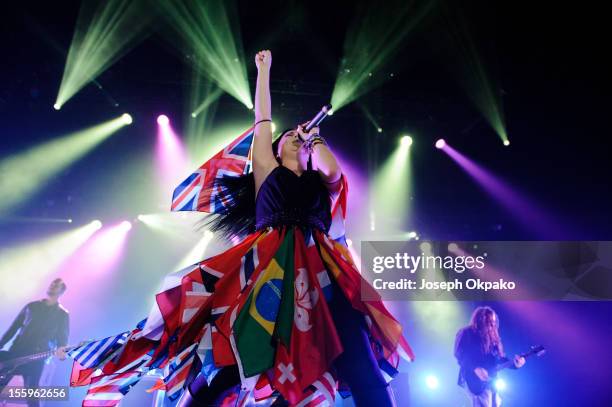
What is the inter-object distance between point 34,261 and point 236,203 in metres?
6.58

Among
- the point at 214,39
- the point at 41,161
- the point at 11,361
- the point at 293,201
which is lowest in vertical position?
the point at 11,361

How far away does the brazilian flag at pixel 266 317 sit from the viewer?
1375 millimetres

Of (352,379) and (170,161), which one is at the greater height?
(170,161)

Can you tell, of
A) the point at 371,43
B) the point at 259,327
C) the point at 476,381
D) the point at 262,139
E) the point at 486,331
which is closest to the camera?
the point at 259,327

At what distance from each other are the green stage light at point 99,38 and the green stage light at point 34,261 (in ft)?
6.75

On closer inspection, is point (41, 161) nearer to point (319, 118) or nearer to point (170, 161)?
point (170, 161)

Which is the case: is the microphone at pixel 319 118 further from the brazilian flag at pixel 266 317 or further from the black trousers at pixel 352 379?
the black trousers at pixel 352 379

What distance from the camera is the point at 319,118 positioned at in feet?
5.71

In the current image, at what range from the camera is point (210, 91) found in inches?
273

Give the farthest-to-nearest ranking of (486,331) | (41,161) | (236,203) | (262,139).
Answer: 1. (41,161)
2. (486,331)
3. (236,203)
4. (262,139)

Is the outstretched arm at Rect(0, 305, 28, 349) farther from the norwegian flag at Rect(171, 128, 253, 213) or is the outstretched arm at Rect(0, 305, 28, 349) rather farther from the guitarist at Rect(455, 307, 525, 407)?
the guitarist at Rect(455, 307, 525, 407)

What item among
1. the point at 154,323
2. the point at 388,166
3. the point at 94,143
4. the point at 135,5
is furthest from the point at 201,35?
the point at 154,323

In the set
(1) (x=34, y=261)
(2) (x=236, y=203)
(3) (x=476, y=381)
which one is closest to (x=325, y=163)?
(2) (x=236, y=203)

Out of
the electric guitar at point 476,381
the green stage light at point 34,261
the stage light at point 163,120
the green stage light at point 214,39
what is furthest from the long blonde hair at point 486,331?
the green stage light at point 34,261
